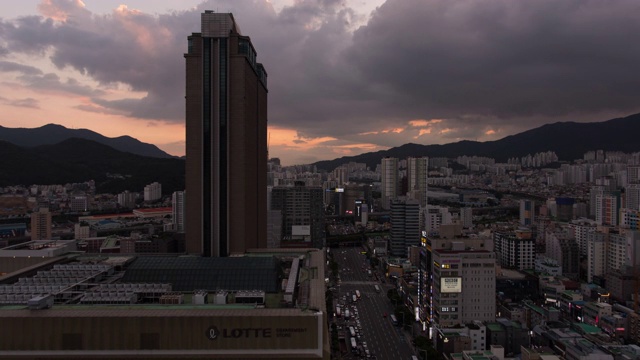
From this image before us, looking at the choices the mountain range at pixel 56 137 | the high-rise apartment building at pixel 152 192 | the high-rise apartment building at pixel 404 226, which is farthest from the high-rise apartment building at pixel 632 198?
the mountain range at pixel 56 137

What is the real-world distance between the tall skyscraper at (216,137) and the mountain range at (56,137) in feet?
341

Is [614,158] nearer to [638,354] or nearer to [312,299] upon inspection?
[638,354]

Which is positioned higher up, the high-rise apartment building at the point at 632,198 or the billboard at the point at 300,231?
the high-rise apartment building at the point at 632,198

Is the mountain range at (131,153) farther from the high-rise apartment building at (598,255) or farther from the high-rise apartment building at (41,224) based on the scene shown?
the high-rise apartment building at (598,255)

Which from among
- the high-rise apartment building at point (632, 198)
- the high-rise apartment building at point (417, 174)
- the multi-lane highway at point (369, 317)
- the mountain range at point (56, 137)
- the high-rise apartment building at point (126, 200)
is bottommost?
the multi-lane highway at point (369, 317)

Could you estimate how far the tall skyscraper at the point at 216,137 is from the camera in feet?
48.1

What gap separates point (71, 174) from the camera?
7800cm

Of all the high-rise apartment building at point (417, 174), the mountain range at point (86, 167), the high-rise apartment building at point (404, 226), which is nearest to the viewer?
the high-rise apartment building at point (404, 226)

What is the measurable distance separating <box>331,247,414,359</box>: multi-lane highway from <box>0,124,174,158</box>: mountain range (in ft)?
304

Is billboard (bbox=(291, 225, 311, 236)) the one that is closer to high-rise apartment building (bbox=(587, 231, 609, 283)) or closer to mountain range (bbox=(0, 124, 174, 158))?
high-rise apartment building (bbox=(587, 231, 609, 283))

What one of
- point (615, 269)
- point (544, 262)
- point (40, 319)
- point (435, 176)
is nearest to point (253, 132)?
point (40, 319)

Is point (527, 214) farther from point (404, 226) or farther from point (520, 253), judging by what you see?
point (520, 253)

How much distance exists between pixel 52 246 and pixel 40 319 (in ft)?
29.9

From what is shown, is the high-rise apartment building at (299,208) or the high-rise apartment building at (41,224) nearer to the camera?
the high-rise apartment building at (299,208)
